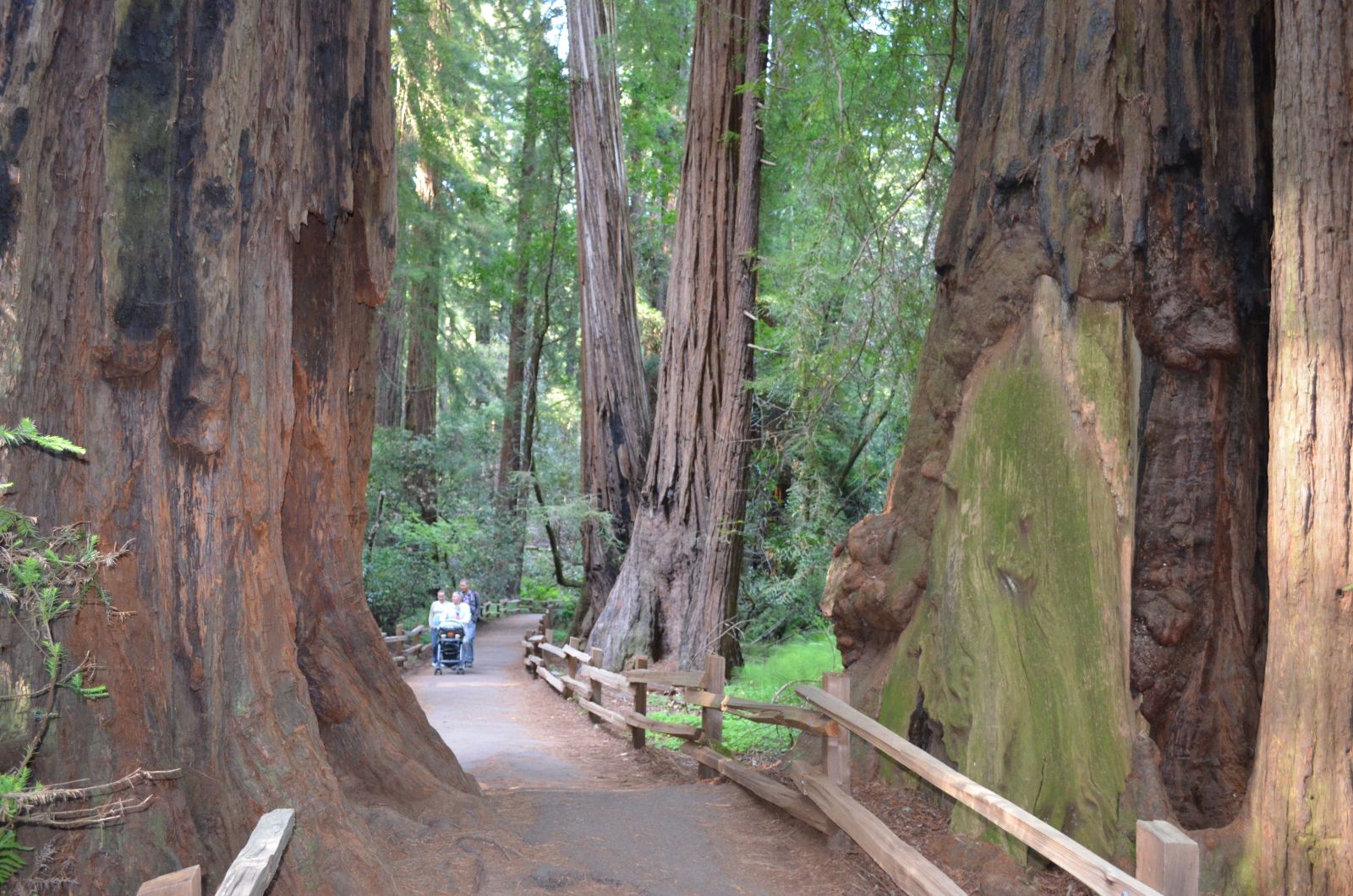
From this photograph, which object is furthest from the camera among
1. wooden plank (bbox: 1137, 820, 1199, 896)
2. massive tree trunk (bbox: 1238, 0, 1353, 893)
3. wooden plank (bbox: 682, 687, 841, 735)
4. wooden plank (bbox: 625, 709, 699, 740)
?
wooden plank (bbox: 625, 709, 699, 740)

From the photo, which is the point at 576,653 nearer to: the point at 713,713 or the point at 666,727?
the point at 666,727

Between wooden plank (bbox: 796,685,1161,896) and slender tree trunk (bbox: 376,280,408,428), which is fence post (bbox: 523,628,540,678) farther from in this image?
wooden plank (bbox: 796,685,1161,896)

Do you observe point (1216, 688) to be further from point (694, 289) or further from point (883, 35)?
point (694, 289)

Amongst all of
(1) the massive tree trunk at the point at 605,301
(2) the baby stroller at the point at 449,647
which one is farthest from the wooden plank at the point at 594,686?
(2) the baby stroller at the point at 449,647

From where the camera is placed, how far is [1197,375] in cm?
591

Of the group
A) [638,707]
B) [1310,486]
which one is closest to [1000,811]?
Result: [1310,486]

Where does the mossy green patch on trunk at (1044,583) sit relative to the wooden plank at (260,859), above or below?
above

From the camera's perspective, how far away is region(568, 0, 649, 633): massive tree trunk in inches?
699

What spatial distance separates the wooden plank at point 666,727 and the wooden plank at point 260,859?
6848 millimetres

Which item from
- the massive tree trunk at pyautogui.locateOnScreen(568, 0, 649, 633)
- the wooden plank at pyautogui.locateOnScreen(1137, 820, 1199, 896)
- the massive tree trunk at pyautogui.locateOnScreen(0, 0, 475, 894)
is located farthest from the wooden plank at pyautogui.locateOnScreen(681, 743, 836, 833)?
the massive tree trunk at pyautogui.locateOnScreen(568, 0, 649, 633)

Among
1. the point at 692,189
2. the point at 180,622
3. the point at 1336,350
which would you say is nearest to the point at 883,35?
the point at 692,189

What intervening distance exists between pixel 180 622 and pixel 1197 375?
5.36m

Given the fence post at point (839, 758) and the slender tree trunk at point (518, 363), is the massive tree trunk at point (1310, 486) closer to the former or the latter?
the fence post at point (839, 758)

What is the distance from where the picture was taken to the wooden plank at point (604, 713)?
12625 millimetres
